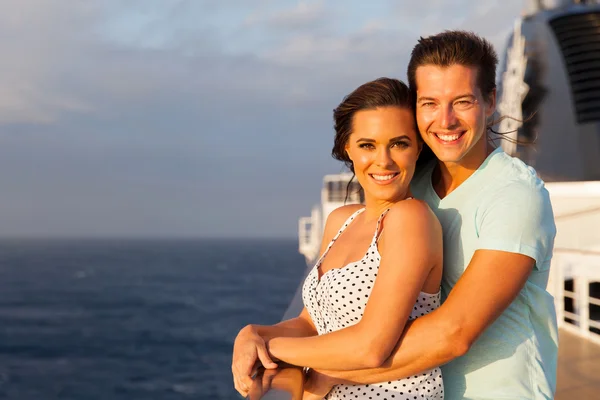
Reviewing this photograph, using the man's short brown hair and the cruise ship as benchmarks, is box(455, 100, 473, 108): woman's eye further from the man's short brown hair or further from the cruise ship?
the cruise ship

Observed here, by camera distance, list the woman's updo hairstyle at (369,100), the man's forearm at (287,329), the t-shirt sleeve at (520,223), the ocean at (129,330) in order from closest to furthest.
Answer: the t-shirt sleeve at (520,223), the woman's updo hairstyle at (369,100), the man's forearm at (287,329), the ocean at (129,330)

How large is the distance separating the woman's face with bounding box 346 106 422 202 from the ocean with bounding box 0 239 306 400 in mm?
18234

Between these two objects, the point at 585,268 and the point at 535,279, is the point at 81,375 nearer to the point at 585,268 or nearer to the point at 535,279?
the point at 585,268

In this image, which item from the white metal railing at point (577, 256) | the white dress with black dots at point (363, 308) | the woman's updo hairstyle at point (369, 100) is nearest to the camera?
the white dress with black dots at point (363, 308)

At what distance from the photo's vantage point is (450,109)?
1.80m

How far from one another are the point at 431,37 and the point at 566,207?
9.44 metres

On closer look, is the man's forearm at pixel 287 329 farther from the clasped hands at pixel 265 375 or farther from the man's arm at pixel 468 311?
the man's arm at pixel 468 311

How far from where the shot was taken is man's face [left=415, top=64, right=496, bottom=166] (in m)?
1.80

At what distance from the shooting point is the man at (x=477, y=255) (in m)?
1.62

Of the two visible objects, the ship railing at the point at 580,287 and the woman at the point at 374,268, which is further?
the ship railing at the point at 580,287

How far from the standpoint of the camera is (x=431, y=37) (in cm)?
187

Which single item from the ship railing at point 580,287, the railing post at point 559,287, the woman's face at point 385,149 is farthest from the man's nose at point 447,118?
the railing post at point 559,287

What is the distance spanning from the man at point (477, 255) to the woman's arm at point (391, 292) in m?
0.07

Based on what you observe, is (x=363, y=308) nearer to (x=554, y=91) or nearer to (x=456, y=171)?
(x=456, y=171)
